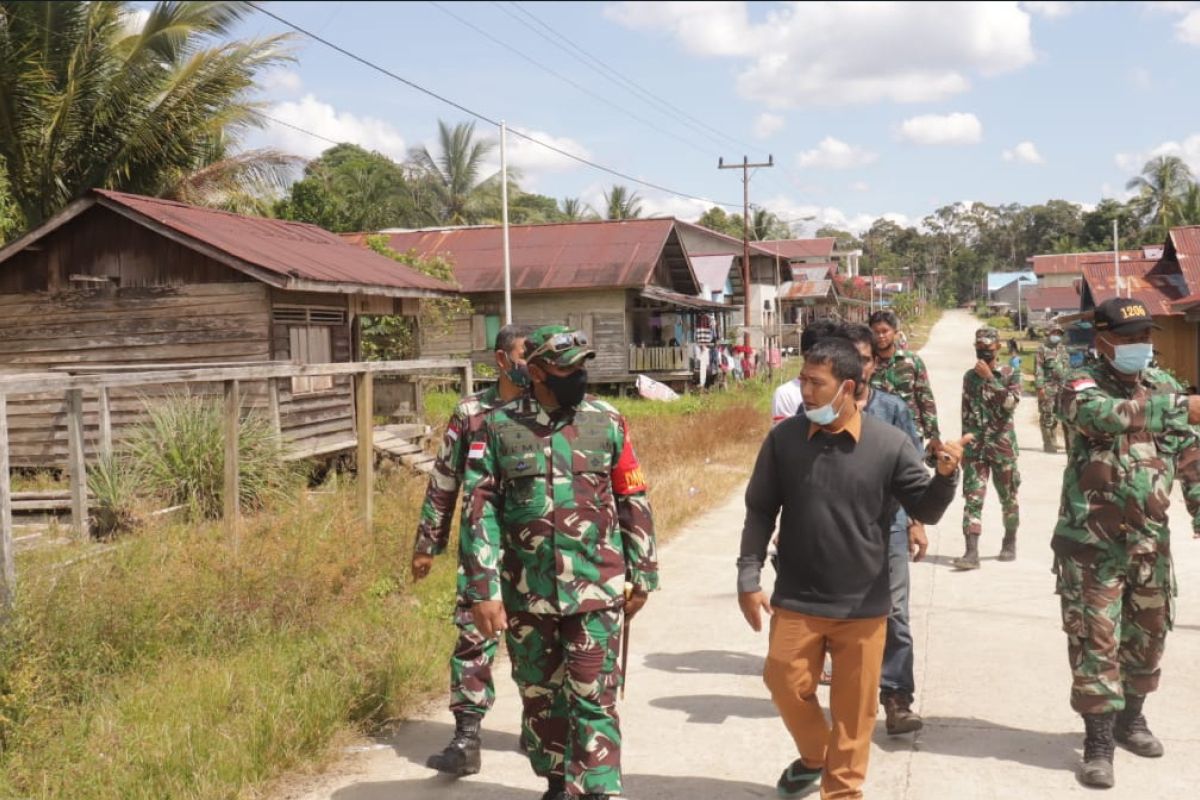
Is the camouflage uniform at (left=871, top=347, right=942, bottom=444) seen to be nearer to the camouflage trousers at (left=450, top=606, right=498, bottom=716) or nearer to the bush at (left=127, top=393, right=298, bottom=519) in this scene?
the camouflage trousers at (left=450, top=606, right=498, bottom=716)

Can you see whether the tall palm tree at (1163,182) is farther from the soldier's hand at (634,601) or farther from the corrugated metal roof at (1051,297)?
the soldier's hand at (634,601)

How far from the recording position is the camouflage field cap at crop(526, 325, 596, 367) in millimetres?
3992

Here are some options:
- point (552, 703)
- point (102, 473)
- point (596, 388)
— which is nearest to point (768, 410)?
point (596, 388)

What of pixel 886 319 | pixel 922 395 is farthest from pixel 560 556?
pixel 922 395

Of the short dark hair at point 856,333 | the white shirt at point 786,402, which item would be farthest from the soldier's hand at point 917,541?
the white shirt at point 786,402

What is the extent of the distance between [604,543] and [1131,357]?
7.64ft

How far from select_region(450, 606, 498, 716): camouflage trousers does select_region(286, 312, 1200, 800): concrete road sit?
28 centimetres

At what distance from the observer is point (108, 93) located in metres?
19.6

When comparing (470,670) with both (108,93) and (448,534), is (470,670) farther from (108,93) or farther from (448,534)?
(108,93)

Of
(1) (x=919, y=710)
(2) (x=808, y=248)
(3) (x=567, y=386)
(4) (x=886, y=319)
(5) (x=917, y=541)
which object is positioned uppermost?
(2) (x=808, y=248)

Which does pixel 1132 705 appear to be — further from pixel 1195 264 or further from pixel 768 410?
pixel 1195 264

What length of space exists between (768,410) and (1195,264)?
46.8ft

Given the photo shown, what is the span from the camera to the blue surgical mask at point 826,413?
12.8ft

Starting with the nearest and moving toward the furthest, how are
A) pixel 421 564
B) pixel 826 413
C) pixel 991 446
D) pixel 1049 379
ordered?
pixel 826 413, pixel 421 564, pixel 991 446, pixel 1049 379
